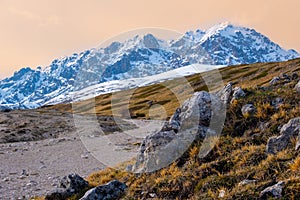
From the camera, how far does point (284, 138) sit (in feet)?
50.3

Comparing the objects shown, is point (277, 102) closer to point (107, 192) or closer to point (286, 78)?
point (286, 78)

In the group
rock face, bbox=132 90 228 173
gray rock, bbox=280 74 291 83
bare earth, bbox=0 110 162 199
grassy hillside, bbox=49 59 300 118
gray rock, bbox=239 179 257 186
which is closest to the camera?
gray rock, bbox=239 179 257 186

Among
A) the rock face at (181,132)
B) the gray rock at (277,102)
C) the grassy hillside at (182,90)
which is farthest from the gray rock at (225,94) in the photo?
the grassy hillside at (182,90)

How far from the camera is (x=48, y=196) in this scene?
61.7ft

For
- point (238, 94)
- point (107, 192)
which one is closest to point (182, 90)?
point (238, 94)

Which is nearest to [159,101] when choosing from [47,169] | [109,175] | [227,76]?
[227,76]

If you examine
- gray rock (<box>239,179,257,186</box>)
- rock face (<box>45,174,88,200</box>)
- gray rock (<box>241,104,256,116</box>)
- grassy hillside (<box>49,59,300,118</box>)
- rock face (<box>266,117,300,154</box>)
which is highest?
gray rock (<box>241,104,256,116</box>)

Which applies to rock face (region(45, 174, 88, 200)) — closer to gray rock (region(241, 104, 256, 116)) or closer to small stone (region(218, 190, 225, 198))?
small stone (region(218, 190, 225, 198))

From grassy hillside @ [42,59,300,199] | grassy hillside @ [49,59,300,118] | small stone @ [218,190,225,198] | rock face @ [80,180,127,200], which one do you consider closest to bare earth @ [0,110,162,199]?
grassy hillside @ [42,59,300,199]

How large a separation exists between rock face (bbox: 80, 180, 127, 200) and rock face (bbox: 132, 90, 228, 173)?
155 cm

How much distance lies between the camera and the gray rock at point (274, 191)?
11633 millimetres

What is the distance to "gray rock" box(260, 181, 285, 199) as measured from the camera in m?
11.6

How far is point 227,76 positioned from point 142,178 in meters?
161

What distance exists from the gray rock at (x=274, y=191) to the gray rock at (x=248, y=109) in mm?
7632
